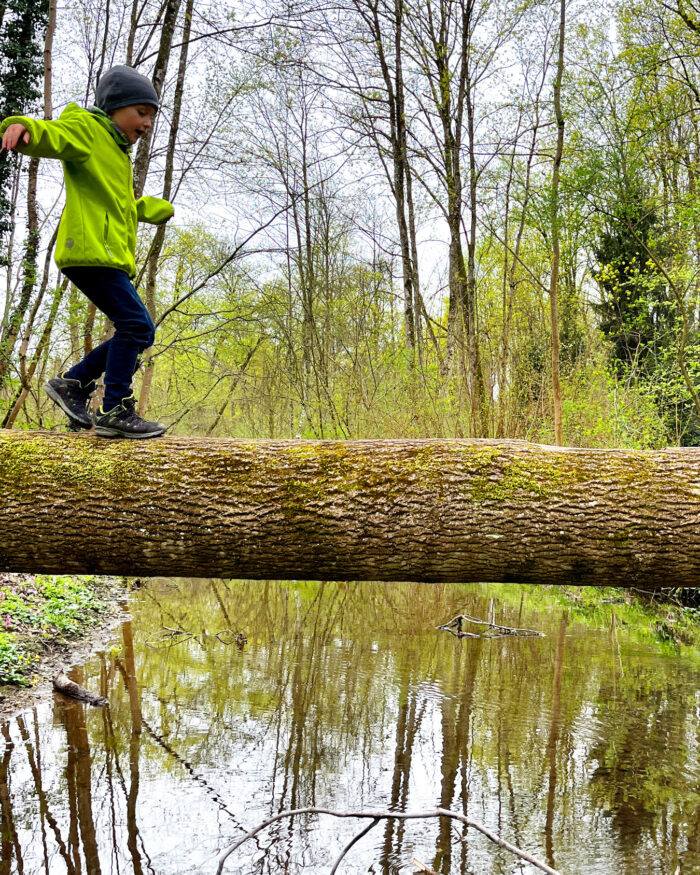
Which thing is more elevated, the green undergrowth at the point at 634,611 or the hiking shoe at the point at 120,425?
the hiking shoe at the point at 120,425

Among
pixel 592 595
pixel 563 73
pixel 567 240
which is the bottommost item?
pixel 592 595

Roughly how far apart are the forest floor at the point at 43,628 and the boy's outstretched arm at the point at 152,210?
3197 mm

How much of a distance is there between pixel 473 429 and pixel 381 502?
21.0ft

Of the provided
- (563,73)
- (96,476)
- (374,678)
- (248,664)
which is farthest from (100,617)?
(563,73)

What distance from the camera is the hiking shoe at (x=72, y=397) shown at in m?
3.66

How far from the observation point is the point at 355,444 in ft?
10.9

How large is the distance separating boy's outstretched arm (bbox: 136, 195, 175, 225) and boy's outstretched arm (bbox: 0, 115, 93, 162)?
0.66 meters

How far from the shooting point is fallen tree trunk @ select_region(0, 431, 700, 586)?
3014 mm

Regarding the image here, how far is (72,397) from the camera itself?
3.73m

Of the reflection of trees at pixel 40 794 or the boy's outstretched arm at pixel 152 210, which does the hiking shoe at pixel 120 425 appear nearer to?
the boy's outstretched arm at pixel 152 210

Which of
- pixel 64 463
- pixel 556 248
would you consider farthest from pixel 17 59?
pixel 64 463

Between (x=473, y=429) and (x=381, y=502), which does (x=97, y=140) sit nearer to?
(x=381, y=502)

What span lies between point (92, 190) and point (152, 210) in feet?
1.89

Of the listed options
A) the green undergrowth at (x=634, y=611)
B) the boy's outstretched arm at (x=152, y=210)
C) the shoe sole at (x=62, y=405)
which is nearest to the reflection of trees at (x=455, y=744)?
the green undergrowth at (x=634, y=611)
